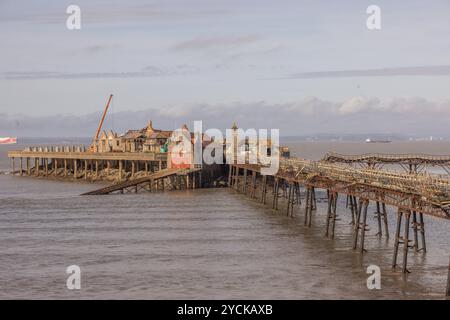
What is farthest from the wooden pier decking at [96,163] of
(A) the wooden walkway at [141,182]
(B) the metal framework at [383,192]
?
(B) the metal framework at [383,192]

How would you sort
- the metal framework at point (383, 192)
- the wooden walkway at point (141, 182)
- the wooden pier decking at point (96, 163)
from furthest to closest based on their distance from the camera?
the wooden pier decking at point (96, 163), the wooden walkway at point (141, 182), the metal framework at point (383, 192)

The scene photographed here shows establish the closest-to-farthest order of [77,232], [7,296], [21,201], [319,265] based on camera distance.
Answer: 1. [7,296]
2. [319,265]
3. [77,232]
4. [21,201]

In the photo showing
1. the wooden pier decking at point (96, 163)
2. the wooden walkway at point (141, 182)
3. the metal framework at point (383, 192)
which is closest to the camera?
the metal framework at point (383, 192)

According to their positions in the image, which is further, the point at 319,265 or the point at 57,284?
the point at 319,265

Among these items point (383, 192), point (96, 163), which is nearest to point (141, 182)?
point (96, 163)

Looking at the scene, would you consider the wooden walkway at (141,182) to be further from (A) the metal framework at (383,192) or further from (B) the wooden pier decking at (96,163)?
(A) the metal framework at (383,192)

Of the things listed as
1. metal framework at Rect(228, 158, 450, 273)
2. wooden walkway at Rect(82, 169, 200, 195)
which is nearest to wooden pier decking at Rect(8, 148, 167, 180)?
wooden walkway at Rect(82, 169, 200, 195)

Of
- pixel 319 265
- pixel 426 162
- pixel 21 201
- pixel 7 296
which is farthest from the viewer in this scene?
pixel 21 201

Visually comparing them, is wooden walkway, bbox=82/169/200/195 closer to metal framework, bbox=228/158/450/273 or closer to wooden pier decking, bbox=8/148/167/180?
wooden pier decking, bbox=8/148/167/180

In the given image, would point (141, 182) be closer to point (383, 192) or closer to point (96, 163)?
point (96, 163)

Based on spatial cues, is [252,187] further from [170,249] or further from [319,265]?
[319,265]

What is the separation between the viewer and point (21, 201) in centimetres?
7875

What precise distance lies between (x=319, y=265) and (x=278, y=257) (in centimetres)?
338
